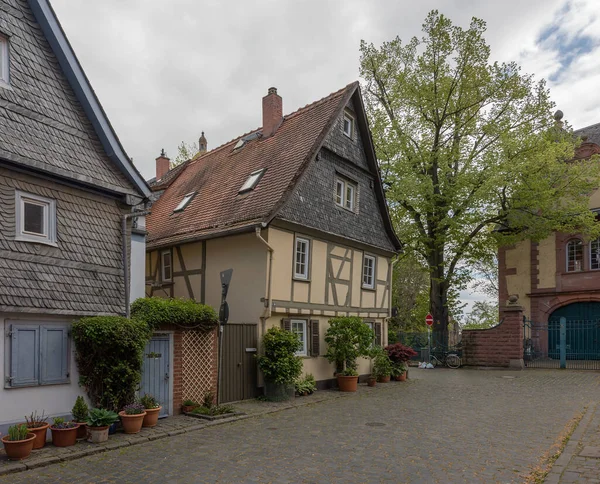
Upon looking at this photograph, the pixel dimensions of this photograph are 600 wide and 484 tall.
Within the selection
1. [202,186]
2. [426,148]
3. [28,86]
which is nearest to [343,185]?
[202,186]

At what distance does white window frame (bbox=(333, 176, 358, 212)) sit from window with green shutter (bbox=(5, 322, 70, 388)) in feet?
33.1

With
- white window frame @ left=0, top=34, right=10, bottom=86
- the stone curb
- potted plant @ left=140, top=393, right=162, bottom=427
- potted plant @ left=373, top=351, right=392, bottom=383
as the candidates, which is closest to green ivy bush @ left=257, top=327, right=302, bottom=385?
potted plant @ left=140, top=393, right=162, bottom=427

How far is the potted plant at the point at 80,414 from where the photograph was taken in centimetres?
945

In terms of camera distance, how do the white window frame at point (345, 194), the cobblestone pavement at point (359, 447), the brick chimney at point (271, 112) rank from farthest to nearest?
the brick chimney at point (271, 112), the white window frame at point (345, 194), the cobblestone pavement at point (359, 447)

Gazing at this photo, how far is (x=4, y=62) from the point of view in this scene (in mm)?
9797

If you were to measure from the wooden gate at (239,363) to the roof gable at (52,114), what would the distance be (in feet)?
14.8

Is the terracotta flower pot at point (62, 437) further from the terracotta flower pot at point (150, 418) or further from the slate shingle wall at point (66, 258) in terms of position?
the slate shingle wall at point (66, 258)

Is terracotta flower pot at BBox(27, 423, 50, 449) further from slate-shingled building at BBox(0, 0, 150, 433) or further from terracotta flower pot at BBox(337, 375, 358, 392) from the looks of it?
terracotta flower pot at BBox(337, 375, 358, 392)

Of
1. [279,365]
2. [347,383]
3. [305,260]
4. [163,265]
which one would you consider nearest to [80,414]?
[279,365]

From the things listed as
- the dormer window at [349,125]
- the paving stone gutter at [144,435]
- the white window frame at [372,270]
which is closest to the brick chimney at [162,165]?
the dormer window at [349,125]

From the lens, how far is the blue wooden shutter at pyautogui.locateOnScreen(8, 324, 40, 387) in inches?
355

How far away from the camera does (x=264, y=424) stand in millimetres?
10969

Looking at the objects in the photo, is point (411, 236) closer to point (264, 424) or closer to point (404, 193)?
point (404, 193)

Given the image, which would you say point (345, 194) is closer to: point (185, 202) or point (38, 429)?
point (185, 202)
